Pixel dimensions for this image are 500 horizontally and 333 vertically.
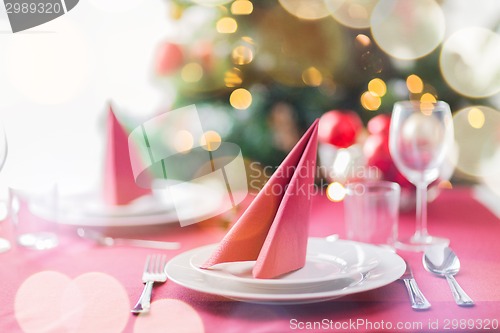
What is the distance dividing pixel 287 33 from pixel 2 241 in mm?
815

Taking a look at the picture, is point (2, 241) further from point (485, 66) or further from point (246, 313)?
point (485, 66)

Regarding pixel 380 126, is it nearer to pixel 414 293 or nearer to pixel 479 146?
pixel 414 293

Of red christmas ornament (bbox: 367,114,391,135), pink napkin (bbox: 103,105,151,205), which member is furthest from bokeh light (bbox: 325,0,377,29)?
pink napkin (bbox: 103,105,151,205)

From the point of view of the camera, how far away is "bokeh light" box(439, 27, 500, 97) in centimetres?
150

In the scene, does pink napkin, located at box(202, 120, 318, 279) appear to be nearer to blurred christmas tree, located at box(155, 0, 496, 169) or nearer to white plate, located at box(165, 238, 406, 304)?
white plate, located at box(165, 238, 406, 304)

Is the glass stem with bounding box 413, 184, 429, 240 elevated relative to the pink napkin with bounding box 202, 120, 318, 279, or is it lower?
lower

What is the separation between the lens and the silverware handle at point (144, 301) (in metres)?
0.62

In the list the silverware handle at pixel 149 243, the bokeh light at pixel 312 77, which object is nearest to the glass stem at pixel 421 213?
the silverware handle at pixel 149 243

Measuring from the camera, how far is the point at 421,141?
3.26 feet

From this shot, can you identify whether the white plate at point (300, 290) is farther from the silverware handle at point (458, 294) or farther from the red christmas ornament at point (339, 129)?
the red christmas ornament at point (339, 129)

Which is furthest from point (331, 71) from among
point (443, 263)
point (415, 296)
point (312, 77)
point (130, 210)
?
point (415, 296)

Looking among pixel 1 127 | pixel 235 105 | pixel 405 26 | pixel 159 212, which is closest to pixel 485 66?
pixel 405 26

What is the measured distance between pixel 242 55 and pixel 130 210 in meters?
0.59

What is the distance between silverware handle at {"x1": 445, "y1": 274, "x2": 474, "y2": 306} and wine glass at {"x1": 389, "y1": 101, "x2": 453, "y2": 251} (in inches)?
→ 8.7
